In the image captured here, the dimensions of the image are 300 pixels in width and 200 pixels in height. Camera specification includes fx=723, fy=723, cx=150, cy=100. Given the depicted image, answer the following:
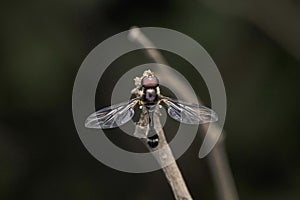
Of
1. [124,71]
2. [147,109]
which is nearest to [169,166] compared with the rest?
[147,109]

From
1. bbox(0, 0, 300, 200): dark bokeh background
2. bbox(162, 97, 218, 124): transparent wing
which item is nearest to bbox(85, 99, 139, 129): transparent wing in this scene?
bbox(162, 97, 218, 124): transparent wing

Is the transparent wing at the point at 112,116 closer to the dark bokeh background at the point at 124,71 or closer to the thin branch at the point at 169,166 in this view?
the thin branch at the point at 169,166

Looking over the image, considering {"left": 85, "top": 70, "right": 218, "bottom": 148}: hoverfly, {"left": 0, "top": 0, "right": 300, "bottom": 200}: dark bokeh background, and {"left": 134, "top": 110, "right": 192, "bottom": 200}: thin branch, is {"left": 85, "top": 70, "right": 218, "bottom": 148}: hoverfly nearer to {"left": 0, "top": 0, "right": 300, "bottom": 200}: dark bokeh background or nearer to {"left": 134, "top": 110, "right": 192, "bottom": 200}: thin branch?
{"left": 134, "top": 110, "right": 192, "bottom": 200}: thin branch

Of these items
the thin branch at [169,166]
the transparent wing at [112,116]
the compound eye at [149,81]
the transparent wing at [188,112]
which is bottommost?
the thin branch at [169,166]

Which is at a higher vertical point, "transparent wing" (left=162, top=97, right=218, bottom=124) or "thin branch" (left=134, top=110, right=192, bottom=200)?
"transparent wing" (left=162, top=97, right=218, bottom=124)

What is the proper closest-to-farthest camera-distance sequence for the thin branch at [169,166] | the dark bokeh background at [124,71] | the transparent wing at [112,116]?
the thin branch at [169,166] < the transparent wing at [112,116] < the dark bokeh background at [124,71]

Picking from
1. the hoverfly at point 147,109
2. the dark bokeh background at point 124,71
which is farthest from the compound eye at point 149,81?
the dark bokeh background at point 124,71

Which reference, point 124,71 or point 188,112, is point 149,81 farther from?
point 124,71
